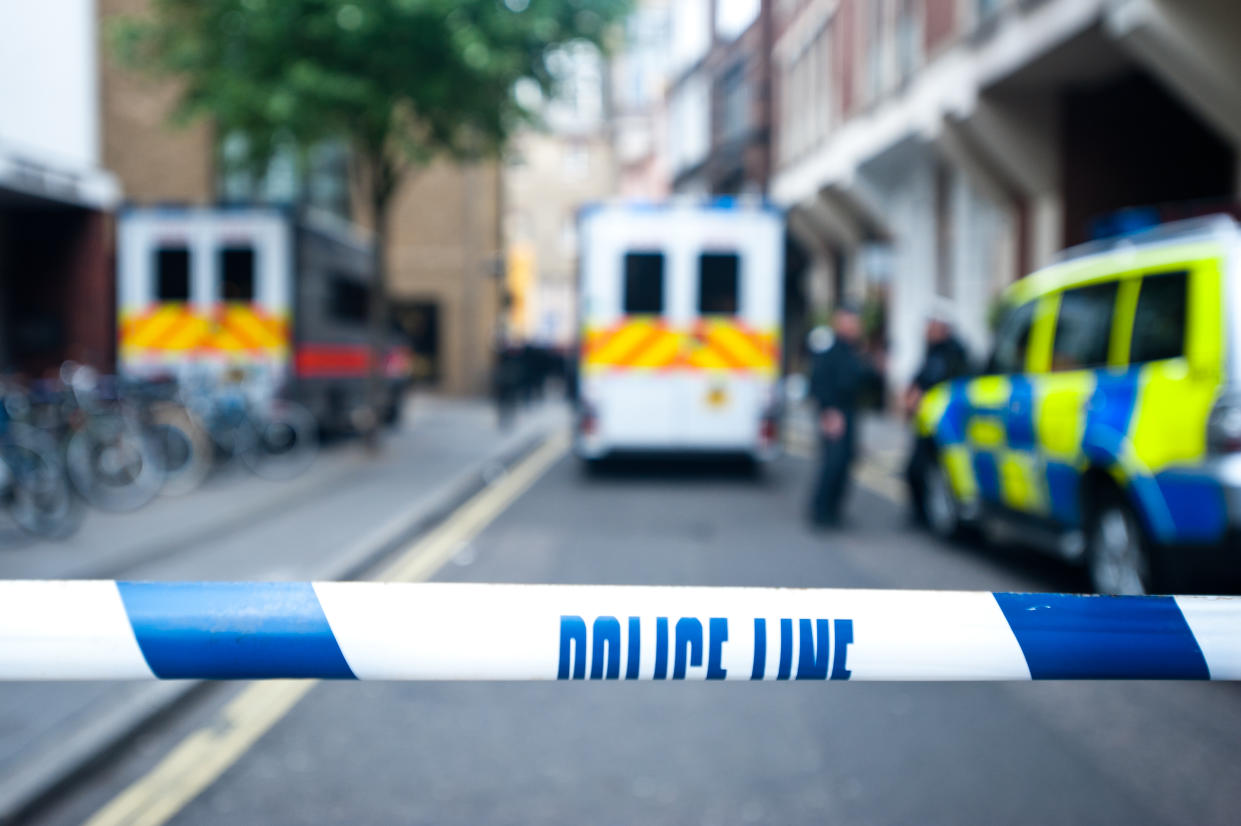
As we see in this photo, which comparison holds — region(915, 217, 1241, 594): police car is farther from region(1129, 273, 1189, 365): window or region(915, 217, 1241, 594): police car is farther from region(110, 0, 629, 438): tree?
region(110, 0, 629, 438): tree

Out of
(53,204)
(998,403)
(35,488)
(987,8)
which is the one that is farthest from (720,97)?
(35,488)

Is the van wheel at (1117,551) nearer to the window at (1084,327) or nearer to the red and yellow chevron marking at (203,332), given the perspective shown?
the window at (1084,327)

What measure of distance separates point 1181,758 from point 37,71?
18695 millimetres

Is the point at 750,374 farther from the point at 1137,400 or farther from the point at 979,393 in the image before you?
the point at 1137,400

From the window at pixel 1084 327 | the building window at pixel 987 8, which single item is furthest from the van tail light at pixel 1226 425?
the building window at pixel 987 8

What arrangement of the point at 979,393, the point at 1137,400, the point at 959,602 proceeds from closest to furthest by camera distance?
the point at 959,602 → the point at 1137,400 → the point at 979,393

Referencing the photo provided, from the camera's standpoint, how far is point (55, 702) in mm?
4883

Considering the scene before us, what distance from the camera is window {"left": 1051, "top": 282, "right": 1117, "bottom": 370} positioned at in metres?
6.89

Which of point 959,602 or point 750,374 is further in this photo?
point 750,374

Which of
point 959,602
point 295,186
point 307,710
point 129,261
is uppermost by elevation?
point 295,186

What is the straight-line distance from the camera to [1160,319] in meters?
6.23

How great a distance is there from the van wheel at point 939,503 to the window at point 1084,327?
2066mm

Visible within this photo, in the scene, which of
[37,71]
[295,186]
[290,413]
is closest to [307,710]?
[290,413]

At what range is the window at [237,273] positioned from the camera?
15680mm
